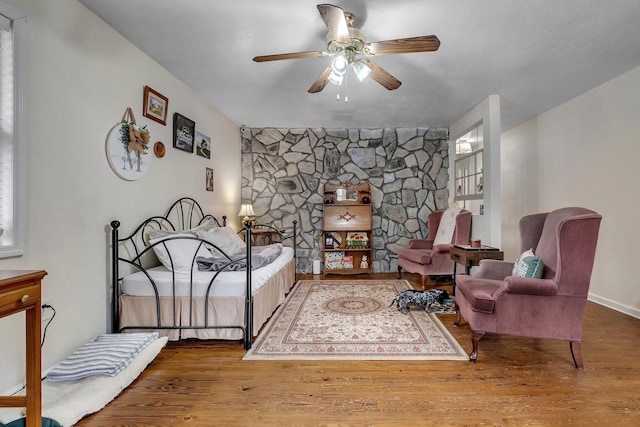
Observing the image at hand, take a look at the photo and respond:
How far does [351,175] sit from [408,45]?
362cm

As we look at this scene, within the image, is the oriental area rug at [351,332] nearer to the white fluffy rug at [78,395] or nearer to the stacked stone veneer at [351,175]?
the white fluffy rug at [78,395]

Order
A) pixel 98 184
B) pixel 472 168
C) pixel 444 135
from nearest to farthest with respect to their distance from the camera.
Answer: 1. pixel 98 184
2. pixel 472 168
3. pixel 444 135

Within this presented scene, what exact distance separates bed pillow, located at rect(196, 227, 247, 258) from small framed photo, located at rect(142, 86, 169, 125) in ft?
4.01

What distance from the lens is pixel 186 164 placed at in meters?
3.79

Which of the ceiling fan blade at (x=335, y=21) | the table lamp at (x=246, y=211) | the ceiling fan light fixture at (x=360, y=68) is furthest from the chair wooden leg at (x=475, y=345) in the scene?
the table lamp at (x=246, y=211)

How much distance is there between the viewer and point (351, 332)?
2.87 m

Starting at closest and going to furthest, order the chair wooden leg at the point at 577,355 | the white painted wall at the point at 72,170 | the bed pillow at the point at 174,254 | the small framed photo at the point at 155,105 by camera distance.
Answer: the white painted wall at the point at 72,170 < the chair wooden leg at the point at 577,355 < the bed pillow at the point at 174,254 < the small framed photo at the point at 155,105

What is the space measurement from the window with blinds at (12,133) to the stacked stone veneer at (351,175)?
3965 millimetres

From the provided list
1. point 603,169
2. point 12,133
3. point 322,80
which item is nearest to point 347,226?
point 322,80

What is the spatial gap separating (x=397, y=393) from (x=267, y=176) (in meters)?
4.47

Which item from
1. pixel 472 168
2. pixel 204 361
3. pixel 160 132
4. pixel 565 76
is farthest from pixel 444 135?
pixel 204 361

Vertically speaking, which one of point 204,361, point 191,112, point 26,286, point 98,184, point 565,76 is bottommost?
point 204,361

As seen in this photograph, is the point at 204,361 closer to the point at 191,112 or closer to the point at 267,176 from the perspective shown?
the point at 191,112

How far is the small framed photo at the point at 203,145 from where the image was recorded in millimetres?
4094
